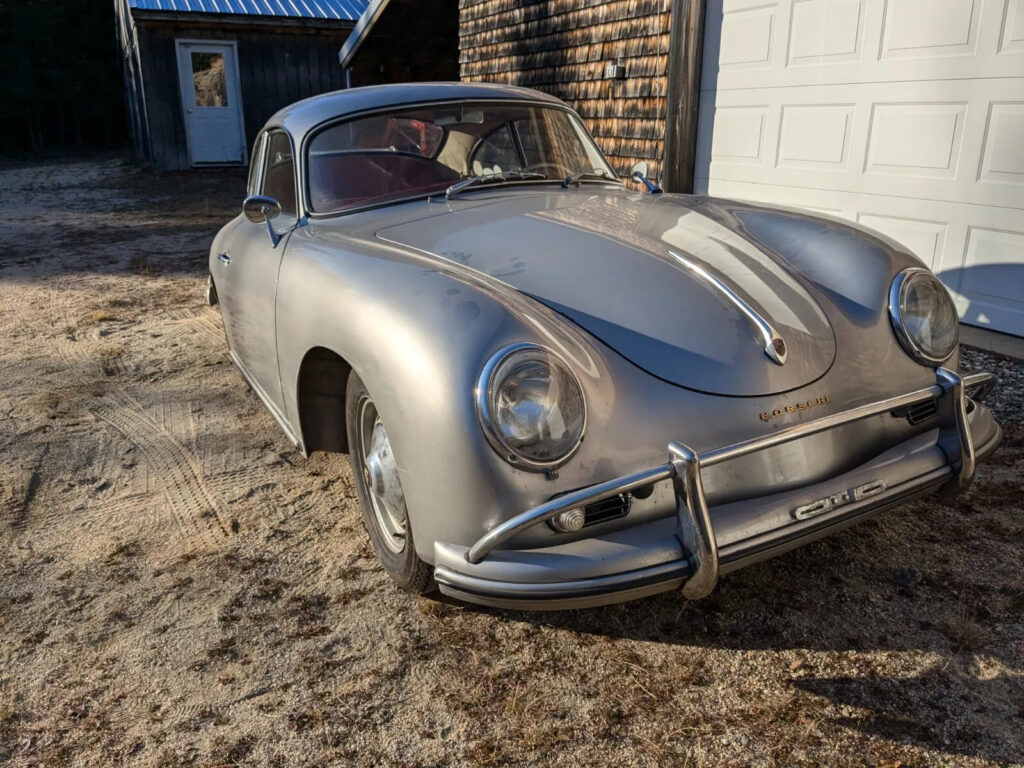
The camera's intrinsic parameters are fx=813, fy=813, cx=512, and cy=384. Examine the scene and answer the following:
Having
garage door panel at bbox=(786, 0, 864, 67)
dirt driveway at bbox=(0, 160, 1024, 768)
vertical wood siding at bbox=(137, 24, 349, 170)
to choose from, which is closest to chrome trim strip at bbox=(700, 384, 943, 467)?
dirt driveway at bbox=(0, 160, 1024, 768)

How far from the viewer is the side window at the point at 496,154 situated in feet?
11.4

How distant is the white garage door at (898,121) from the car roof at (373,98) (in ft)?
8.16

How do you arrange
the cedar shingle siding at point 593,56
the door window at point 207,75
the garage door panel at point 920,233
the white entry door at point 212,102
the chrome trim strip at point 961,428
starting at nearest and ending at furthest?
1. the chrome trim strip at point 961,428
2. the garage door panel at point 920,233
3. the cedar shingle siding at point 593,56
4. the white entry door at point 212,102
5. the door window at point 207,75

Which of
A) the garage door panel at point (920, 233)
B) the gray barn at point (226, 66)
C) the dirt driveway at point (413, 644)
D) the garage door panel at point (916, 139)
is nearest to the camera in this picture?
the dirt driveway at point (413, 644)

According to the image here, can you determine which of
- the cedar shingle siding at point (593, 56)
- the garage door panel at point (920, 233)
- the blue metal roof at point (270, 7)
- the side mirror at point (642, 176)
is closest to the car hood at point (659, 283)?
the side mirror at point (642, 176)

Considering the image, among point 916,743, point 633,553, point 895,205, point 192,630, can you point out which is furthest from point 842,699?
point 895,205

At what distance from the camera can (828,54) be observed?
5297mm

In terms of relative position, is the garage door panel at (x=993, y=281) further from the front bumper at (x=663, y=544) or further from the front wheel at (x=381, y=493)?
the front wheel at (x=381, y=493)

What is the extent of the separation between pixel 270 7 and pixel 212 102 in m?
2.28

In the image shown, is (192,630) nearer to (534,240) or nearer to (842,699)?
(534,240)

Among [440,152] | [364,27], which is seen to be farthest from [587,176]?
[364,27]

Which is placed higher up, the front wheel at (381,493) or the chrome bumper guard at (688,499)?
the chrome bumper guard at (688,499)

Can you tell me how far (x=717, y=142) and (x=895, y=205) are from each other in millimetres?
1717

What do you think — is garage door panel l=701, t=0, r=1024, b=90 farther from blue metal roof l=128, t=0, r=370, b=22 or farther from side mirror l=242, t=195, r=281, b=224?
blue metal roof l=128, t=0, r=370, b=22
